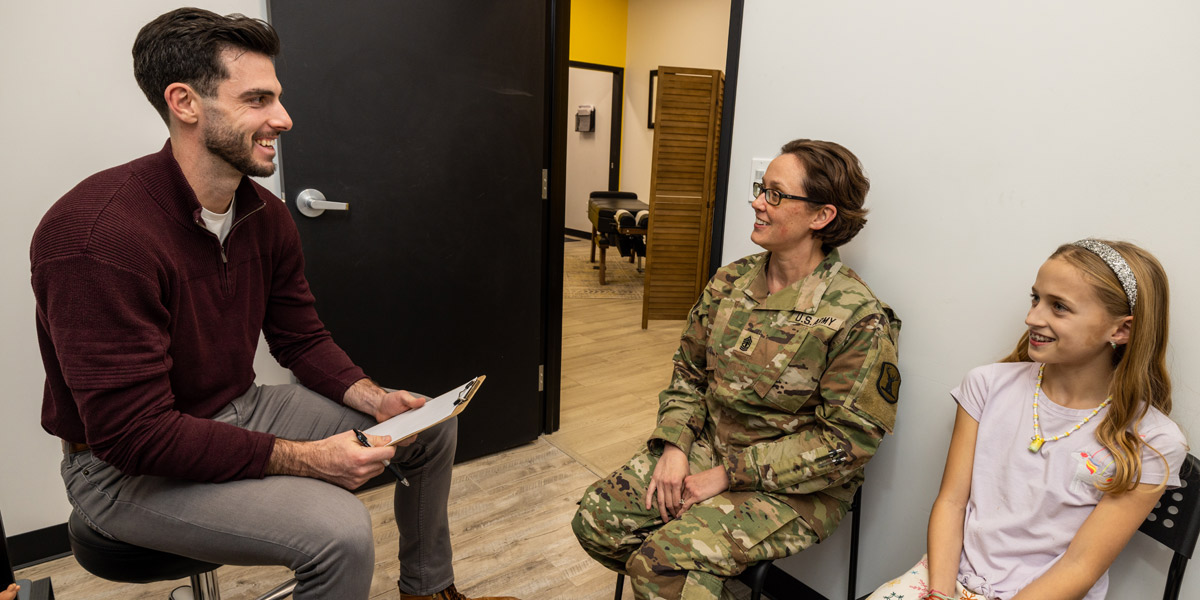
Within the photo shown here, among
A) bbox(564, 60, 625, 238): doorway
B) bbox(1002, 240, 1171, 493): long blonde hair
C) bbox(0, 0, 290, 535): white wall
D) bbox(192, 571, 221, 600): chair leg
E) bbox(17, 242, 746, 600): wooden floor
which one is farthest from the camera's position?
bbox(564, 60, 625, 238): doorway

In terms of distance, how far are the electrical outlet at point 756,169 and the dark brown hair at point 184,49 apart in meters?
1.19

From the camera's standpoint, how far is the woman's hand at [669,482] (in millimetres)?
1437

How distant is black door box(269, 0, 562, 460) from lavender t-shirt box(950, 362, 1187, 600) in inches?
64.0

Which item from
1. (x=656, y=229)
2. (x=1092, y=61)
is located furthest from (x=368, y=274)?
(x=656, y=229)

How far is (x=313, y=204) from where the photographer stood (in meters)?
1.99

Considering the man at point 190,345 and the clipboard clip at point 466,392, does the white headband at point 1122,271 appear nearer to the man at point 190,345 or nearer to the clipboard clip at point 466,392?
the clipboard clip at point 466,392

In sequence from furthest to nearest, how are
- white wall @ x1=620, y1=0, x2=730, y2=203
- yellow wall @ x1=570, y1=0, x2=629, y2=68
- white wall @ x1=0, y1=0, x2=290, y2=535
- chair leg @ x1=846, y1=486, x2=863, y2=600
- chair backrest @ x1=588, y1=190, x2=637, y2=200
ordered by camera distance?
yellow wall @ x1=570, y1=0, x2=629, y2=68 → white wall @ x1=620, y1=0, x2=730, y2=203 → chair backrest @ x1=588, y1=190, x2=637, y2=200 → white wall @ x1=0, y1=0, x2=290, y2=535 → chair leg @ x1=846, y1=486, x2=863, y2=600

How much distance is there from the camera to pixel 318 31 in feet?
6.23

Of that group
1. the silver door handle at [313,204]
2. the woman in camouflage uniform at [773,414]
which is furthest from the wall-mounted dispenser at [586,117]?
the woman in camouflage uniform at [773,414]

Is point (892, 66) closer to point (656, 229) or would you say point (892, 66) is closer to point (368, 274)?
point (368, 274)

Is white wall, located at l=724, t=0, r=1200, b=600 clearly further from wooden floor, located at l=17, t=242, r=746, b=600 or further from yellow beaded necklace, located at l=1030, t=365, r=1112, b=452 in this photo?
wooden floor, located at l=17, t=242, r=746, b=600

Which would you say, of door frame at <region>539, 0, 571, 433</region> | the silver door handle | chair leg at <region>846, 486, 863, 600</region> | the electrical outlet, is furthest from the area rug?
chair leg at <region>846, 486, 863, 600</region>

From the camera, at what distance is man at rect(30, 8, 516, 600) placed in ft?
3.65

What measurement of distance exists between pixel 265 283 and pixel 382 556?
0.95m
